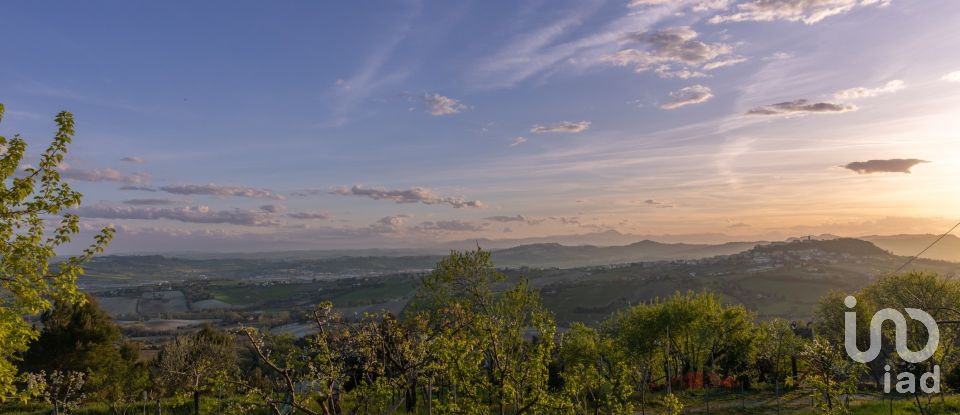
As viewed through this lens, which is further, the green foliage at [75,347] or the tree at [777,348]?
the green foliage at [75,347]

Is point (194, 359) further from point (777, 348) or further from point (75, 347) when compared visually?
point (777, 348)

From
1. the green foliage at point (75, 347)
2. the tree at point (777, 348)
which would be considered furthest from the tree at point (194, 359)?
the tree at point (777, 348)

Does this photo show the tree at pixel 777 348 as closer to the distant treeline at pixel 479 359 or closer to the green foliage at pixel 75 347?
the distant treeline at pixel 479 359

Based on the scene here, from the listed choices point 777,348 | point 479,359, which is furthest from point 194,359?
point 777,348

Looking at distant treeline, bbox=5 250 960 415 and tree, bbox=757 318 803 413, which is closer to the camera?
distant treeline, bbox=5 250 960 415

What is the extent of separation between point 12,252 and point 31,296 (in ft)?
4.24

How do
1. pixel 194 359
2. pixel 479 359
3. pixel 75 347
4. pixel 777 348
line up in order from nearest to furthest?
pixel 479 359 < pixel 194 359 < pixel 777 348 < pixel 75 347

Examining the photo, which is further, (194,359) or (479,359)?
(194,359)

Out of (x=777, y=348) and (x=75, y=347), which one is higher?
(x=777, y=348)

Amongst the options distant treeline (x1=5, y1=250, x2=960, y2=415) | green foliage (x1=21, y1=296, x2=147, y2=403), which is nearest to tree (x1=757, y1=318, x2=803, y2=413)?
distant treeline (x1=5, y1=250, x2=960, y2=415)

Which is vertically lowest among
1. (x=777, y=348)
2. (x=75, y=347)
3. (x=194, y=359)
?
(x=75, y=347)

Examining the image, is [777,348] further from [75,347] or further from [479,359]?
[75,347]

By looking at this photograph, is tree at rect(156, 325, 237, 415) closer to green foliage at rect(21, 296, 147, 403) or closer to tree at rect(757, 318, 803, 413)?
green foliage at rect(21, 296, 147, 403)

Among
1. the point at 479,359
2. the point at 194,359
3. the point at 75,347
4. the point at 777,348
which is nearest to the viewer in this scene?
the point at 479,359
